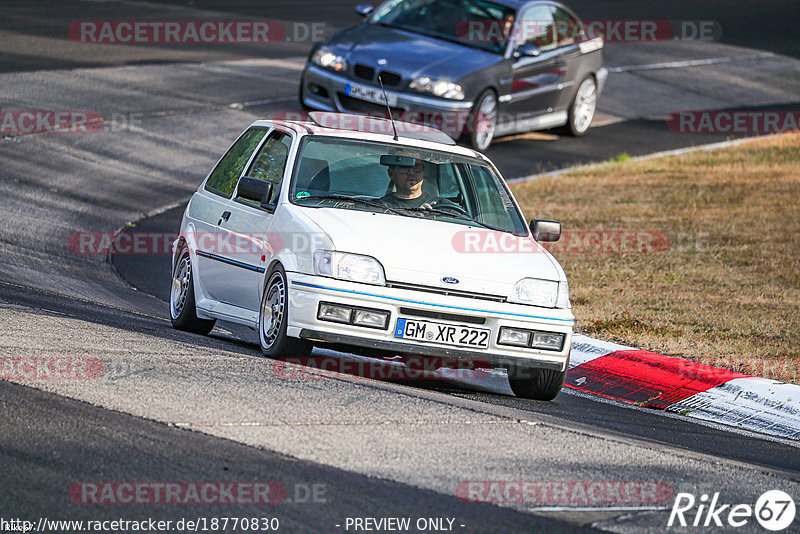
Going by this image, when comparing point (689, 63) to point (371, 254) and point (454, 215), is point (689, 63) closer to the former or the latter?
point (454, 215)

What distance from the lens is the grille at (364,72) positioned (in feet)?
54.9

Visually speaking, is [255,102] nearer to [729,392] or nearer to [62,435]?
[729,392]

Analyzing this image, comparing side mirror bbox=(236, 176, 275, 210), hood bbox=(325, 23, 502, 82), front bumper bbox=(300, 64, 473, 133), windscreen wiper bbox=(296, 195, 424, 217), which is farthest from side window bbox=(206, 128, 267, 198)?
hood bbox=(325, 23, 502, 82)

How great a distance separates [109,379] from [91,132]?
415 inches

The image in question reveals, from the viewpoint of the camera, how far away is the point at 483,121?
17500 mm

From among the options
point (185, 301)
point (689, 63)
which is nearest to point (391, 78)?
point (185, 301)
